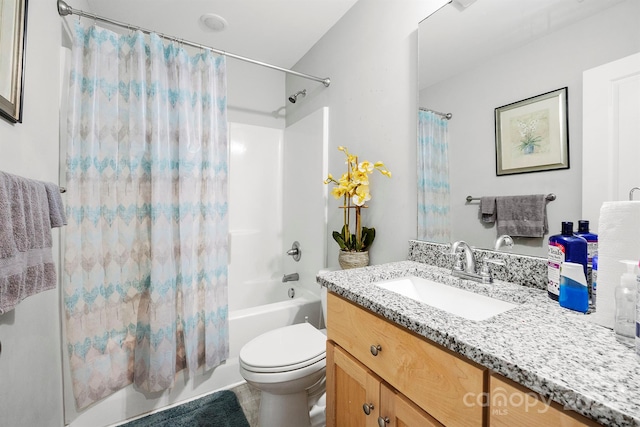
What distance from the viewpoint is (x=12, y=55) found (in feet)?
2.72

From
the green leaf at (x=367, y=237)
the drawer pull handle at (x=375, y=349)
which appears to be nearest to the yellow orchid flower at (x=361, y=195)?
the green leaf at (x=367, y=237)

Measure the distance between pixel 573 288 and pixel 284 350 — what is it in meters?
1.11

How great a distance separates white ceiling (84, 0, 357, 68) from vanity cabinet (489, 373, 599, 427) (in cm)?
209

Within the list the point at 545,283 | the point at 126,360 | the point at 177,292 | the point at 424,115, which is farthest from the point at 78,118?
the point at 545,283

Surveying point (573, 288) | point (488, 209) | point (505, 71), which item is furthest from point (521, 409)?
point (505, 71)

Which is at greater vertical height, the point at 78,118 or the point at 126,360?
the point at 78,118

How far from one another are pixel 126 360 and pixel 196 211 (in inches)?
34.9

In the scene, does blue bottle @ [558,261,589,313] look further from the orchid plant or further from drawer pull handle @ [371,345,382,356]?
the orchid plant

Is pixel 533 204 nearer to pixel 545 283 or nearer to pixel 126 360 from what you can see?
pixel 545 283

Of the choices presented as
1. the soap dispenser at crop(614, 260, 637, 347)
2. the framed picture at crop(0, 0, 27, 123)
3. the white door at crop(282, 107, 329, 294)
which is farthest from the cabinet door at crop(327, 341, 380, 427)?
the framed picture at crop(0, 0, 27, 123)

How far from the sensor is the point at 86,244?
133 centimetres

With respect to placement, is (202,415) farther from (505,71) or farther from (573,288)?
(505,71)

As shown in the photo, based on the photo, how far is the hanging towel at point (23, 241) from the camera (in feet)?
2.22

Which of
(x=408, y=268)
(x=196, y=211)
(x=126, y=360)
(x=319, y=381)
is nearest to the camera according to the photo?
(x=408, y=268)
